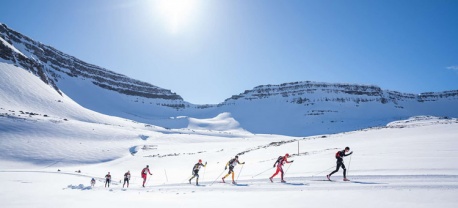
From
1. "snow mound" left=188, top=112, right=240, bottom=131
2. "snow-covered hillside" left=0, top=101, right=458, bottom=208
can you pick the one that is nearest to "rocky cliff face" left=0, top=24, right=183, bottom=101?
"snow mound" left=188, top=112, right=240, bottom=131

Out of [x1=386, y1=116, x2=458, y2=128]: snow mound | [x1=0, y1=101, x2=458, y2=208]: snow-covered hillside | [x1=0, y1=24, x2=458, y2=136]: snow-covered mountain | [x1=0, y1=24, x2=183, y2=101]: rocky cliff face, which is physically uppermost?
[x1=0, y1=24, x2=183, y2=101]: rocky cliff face

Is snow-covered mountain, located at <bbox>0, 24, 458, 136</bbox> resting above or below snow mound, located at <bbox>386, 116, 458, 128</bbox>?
above

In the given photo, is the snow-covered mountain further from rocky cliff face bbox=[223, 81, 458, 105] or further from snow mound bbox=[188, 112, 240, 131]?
snow mound bbox=[188, 112, 240, 131]

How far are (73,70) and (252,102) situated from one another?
354 ft

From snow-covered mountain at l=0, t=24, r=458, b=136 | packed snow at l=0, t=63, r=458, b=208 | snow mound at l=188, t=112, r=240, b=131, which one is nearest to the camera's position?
packed snow at l=0, t=63, r=458, b=208

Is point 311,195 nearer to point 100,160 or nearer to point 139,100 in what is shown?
point 100,160

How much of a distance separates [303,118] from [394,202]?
115 m

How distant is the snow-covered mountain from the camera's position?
115125mm

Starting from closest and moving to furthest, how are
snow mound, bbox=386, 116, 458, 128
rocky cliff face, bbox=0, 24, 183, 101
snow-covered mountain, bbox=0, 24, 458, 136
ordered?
snow mound, bbox=386, 116, 458, 128 → snow-covered mountain, bbox=0, 24, 458, 136 → rocky cliff face, bbox=0, 24, 183, 101

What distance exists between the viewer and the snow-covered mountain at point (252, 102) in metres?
115

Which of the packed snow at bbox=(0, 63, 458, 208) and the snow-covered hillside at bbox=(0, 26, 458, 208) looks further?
the snow-covered hillside at bbox=(0, 26, 458, 208)

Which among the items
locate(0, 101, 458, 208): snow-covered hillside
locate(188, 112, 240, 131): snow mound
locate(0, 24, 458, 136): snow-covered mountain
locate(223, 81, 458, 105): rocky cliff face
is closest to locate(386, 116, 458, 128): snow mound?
locate(0, 101, 458, 208): snow-covered hillside

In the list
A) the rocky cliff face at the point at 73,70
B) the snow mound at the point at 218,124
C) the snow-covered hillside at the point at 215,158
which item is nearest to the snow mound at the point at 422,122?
the snow-covered hillside at the point at 215,158

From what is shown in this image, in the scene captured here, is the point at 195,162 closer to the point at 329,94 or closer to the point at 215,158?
the point at 215,158
